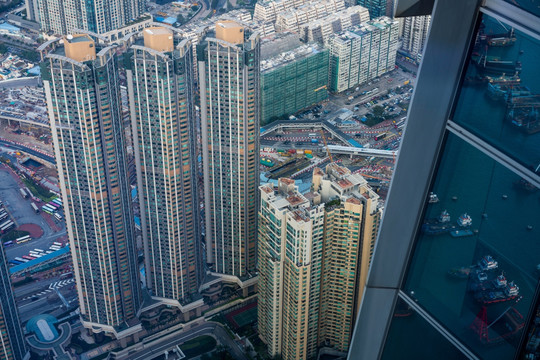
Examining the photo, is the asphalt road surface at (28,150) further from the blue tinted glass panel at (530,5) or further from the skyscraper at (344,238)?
the blue tinted glass panel at (530,5)

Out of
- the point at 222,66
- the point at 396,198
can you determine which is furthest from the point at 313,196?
the point at 396,198

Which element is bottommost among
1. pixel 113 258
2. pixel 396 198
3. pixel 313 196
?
pixel 113 258

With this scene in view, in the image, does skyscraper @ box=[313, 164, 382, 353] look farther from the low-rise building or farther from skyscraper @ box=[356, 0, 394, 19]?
skyscraper @ box=[356, 0, 394, 19]

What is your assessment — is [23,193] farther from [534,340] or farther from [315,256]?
[534,340]

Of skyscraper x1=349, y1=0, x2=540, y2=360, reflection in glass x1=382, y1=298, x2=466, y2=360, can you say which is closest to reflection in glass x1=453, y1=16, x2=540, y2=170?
skyscraper x1=349, y1=0, x2=540, y2=360

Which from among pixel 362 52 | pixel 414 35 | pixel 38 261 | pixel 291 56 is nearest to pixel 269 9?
pixel 362 52

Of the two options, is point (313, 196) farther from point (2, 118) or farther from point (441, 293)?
point (2, 118)
